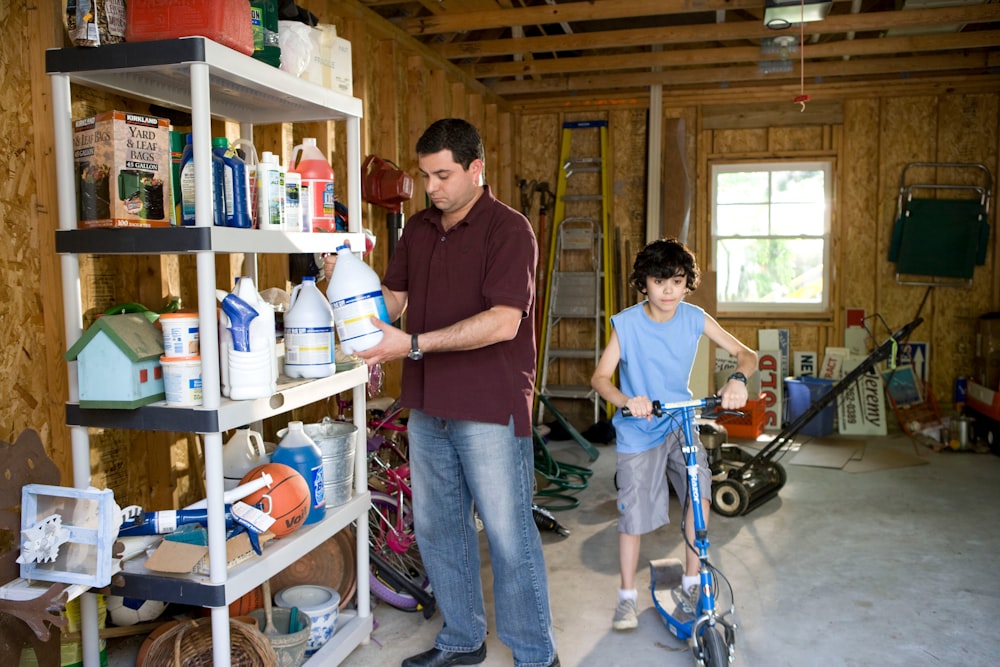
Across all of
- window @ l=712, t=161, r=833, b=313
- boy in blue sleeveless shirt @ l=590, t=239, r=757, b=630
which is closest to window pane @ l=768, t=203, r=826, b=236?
window @ l=712, t=161, r=833, b=313

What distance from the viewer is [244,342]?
2.23 metres

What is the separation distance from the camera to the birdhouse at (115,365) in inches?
83.0

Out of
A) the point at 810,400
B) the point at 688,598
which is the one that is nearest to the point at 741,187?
the point at 810,400

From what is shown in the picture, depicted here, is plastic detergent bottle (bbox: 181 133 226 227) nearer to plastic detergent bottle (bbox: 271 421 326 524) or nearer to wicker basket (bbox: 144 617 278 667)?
plastic detergent bottle (bbox: 271 421 326 524)

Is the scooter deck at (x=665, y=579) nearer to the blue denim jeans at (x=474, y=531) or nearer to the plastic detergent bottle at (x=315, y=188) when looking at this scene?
the blue denim jeans at (x=474, y=531)

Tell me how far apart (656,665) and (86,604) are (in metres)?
1.83

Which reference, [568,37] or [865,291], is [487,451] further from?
[865,291]

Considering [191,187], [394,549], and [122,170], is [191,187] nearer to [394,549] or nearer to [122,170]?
[122,170]

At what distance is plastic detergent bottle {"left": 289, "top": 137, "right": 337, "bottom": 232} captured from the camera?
2654 mm

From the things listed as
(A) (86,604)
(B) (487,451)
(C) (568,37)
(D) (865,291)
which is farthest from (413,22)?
(D) (865,291)

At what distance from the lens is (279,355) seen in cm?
270

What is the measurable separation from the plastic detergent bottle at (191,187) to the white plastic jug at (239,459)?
830 mm

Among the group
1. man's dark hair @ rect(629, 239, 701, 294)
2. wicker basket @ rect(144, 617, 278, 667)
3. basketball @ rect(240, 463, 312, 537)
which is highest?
man's dark hair @ rect(629, 239, 701, 294)

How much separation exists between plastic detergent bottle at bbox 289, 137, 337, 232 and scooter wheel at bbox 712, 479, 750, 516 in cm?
276
